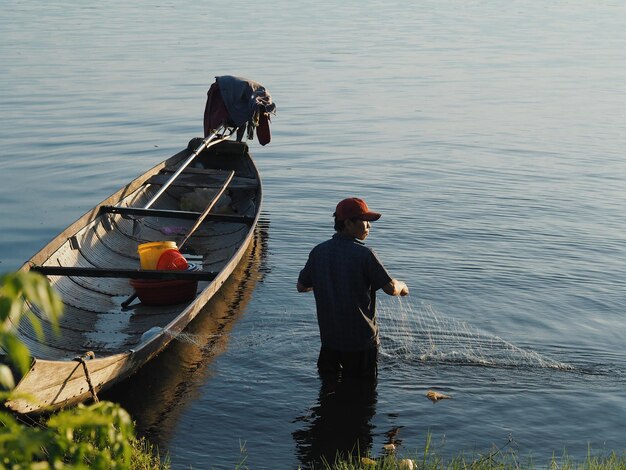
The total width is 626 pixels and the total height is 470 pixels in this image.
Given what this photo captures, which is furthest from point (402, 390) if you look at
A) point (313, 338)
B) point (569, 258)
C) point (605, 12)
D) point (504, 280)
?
point (605, 12)

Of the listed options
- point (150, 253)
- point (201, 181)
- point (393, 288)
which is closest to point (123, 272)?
point (150, 253)

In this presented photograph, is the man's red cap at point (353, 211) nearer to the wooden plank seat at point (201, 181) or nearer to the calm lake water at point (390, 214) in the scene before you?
the calm lake water at point (390, 214)

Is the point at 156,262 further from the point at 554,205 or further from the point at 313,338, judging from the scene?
the point at 554,205


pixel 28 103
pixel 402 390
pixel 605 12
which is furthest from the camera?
pixel 605 12


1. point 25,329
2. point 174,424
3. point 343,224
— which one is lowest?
point 174,424

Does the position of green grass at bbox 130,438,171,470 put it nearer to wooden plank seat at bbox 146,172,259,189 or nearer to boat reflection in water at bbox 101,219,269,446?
boat reflection in water at bbox 101,219,269,446

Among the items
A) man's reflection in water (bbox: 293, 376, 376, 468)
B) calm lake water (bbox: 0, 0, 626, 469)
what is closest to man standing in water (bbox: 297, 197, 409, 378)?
man's reflection in water (bbox: 293, 376, 376, 468)

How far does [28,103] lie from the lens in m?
27.0

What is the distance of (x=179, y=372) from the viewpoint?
9516mm

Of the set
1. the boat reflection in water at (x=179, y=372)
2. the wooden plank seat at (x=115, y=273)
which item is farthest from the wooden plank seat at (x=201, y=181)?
the wooden plank seat at (x=115, y=273)

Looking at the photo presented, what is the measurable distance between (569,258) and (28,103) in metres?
18.3

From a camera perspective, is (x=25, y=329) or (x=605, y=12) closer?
(x=25, y=329)

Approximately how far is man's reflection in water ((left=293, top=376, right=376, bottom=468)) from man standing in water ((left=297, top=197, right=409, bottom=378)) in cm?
47

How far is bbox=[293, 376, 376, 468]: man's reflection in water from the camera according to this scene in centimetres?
780
